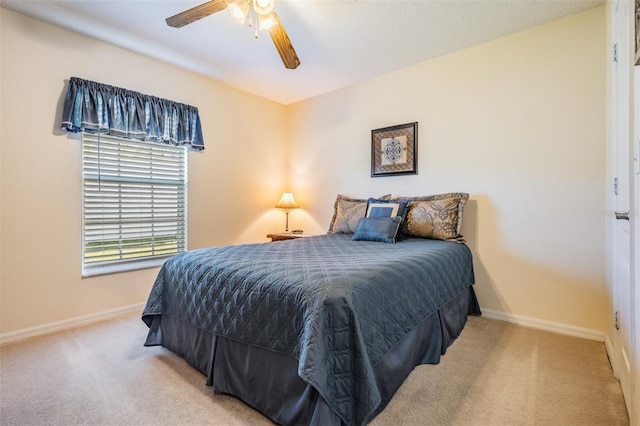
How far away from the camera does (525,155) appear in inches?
104

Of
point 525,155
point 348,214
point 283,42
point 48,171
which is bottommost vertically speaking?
point 348,214

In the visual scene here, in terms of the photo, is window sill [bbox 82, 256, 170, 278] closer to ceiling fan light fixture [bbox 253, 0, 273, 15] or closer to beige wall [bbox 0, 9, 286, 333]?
beige wall [bbox 0, 9, 286, 333]

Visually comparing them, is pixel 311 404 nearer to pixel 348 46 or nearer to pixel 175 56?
pixel 348 46

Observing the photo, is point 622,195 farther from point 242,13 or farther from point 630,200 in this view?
point 242,13

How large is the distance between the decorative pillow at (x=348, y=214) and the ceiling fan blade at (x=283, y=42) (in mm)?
1560

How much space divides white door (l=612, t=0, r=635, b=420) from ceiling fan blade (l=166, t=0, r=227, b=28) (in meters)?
2.15

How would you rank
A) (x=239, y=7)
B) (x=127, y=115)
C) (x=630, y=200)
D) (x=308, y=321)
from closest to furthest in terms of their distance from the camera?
(x=308, y=321) < (x=630, y=200) < (x=239, y=7) < (x=127, y=115)

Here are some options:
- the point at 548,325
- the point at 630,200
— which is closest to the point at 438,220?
the point at 548,325

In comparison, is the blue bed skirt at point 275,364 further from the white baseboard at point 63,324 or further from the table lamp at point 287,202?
the table lamp at point 287,202

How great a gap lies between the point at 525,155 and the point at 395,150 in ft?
4.02

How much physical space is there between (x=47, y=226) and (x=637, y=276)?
12.3ft

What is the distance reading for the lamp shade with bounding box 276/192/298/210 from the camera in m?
4.23

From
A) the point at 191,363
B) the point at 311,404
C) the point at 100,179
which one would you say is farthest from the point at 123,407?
the point at 100,179

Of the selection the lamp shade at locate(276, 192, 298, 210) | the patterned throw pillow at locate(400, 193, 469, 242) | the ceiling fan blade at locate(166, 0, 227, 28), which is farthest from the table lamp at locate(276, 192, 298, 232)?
the ceiling fan blade at locate(166, 0, 227, 28)
